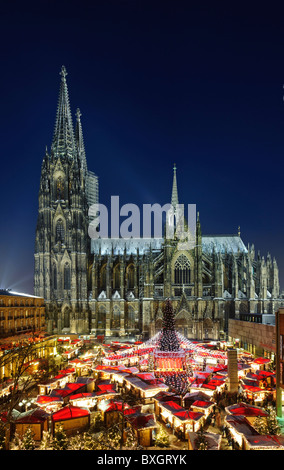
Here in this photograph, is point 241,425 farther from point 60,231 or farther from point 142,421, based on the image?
point 60,231

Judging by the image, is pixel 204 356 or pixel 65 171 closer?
pixel 204 356

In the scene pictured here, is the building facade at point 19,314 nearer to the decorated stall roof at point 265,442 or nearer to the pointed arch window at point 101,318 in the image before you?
the pointed arch window at point 101,318

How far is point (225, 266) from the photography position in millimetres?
61500

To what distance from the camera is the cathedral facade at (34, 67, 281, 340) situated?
55.8 metres

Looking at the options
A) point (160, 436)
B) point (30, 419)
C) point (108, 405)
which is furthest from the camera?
point (108, 405)

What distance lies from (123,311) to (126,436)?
4188cm

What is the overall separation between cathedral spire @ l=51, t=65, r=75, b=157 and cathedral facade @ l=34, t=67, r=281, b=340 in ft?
0.62

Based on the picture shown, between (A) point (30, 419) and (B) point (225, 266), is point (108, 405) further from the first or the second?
(B) point (225, 266)

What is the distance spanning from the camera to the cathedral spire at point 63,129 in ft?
207

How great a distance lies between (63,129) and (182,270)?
34674 millimetres

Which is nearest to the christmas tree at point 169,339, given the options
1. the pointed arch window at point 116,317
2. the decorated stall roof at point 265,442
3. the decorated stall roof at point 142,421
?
the decorated stall roof at point 142,421

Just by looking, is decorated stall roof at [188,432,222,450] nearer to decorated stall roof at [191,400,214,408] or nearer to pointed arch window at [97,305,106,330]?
decorated stall roof at [191,400,214,408]

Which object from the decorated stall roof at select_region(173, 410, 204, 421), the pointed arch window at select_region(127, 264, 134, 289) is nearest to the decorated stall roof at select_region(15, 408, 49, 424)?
the decorated stall roof at select_region(173, 410, 204, 421)
